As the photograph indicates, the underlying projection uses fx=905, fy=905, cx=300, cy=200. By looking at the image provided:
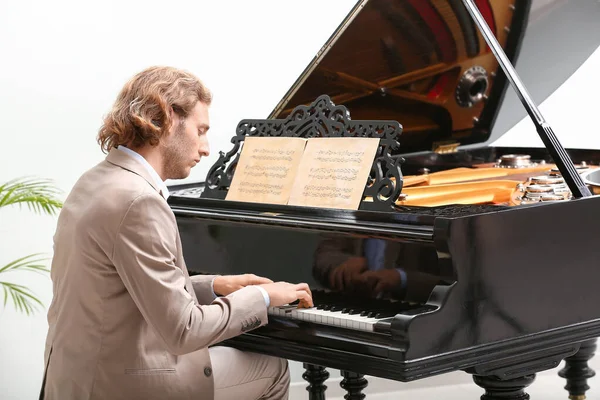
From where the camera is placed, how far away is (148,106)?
246cm

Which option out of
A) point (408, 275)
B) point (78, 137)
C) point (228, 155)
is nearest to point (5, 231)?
point (78, 137)

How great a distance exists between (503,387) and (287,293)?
745mm

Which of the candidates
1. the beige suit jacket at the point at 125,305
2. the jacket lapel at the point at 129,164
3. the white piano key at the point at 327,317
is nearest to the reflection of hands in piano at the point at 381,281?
the white piano key at the point at 327,317

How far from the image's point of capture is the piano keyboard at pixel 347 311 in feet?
8.50

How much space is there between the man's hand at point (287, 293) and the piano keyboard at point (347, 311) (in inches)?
1.4

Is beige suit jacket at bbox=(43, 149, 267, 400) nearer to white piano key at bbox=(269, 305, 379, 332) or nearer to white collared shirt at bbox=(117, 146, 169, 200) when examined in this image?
white collared shirt at bbox=(117, 146, 169, 200)

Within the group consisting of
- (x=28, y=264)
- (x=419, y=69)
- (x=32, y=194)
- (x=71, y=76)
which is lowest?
(x=28, y=264)

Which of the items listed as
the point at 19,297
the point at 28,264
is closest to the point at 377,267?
the point at 19,297

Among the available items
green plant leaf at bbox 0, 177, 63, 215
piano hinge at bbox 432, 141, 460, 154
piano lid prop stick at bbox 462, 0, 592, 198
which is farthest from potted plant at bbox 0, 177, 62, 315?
piano lid prop stick at bbox 462, 0, 592, 198

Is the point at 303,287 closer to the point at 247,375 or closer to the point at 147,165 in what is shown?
the point at 247,375

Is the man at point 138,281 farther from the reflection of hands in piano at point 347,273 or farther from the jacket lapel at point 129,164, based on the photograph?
the reflection of hands in piano at point 347,273

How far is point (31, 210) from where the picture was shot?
4578mm


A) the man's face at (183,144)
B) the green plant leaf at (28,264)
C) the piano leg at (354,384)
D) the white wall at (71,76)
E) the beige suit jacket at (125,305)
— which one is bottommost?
the beige suit jacket at (125,305)

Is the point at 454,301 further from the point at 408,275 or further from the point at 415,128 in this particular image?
the point at 415,128
